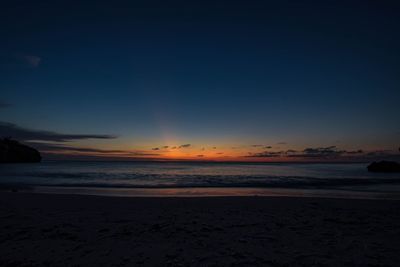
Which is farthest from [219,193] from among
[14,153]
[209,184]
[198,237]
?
[14,153]

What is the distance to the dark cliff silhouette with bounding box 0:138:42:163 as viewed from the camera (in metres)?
94.0

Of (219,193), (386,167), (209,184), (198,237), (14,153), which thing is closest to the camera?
(198,237)

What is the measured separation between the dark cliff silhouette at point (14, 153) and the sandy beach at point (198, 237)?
108844 millimetres

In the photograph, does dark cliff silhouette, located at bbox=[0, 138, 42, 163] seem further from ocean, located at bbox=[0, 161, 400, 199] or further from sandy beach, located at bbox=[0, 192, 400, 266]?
sandy beach, located at bbox=[0, 192, 400, 266]

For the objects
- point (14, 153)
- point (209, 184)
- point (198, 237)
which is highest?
point (14, 153)

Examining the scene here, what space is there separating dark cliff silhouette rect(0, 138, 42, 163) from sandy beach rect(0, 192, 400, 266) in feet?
357

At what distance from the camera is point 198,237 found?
640cm

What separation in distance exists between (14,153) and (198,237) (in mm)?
119465

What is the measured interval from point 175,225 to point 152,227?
2.39 ft

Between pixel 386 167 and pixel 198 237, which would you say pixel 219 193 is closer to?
pixel 198 237

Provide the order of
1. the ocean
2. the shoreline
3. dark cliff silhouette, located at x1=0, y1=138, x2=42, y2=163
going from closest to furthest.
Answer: the shoreline, the ocean, dark cliff silhouette, located at x1=0, y1=138, x2=42, y2=163

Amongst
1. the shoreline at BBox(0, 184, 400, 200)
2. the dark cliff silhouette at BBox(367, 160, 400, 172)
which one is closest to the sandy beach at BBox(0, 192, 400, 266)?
the shoreline at BBox(0, 184, 400, 200)

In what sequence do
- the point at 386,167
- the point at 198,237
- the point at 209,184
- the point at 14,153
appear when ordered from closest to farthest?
the point at 198,237
the point at 209,184
the point at 386,167
the point at 14,153

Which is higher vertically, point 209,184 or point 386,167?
point 386,167
